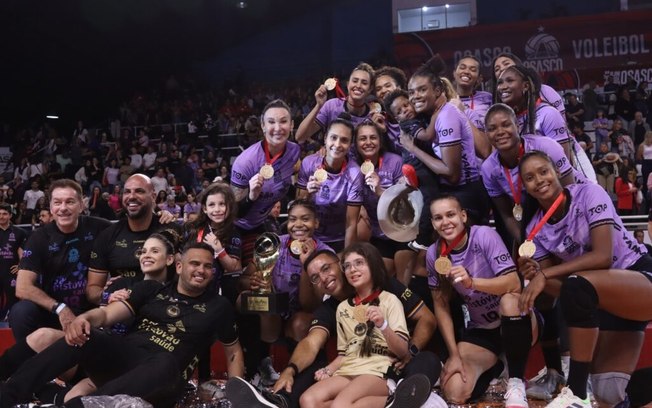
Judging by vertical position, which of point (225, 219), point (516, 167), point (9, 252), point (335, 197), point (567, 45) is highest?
point (567, 45)

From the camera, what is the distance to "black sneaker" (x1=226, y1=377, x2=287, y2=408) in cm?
361

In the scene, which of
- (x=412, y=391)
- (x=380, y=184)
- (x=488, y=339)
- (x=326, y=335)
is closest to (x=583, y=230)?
(x=488, y=339)

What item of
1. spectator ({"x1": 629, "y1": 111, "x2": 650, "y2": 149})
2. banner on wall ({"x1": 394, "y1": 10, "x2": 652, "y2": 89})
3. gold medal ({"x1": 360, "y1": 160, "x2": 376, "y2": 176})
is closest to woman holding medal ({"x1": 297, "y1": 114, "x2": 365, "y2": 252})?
gold medal ({"x1": 360, "y1": 160, "x2": 376, "y2": 176})

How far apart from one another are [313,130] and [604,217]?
2.58 meters

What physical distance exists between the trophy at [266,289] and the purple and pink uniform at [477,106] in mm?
1747

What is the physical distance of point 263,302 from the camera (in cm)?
425

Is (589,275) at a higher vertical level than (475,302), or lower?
higher

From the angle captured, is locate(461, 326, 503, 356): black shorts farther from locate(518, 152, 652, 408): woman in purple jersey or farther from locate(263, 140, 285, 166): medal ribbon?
locate(263, 140, 285, 166): medal ribbon

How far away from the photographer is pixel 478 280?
12.5 feet

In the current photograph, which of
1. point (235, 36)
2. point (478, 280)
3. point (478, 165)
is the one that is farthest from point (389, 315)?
point (235, 36)

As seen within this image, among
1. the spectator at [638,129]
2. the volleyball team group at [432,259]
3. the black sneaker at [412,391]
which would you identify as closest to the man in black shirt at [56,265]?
the volleyball team group at [432,259]

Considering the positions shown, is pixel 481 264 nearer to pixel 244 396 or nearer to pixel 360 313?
pixel 360 313

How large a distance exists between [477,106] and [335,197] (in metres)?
1.33

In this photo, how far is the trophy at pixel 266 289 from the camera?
4.24 metres
